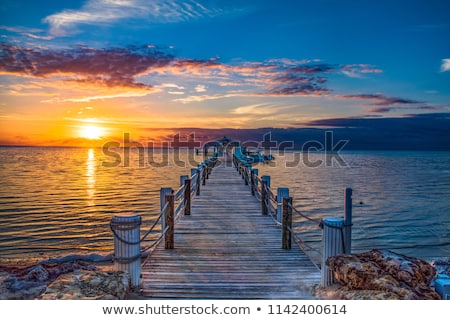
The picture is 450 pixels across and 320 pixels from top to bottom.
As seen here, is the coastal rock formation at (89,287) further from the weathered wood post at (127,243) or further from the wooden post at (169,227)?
the wooden post at (169,227)

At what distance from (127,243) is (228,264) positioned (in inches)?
74.9

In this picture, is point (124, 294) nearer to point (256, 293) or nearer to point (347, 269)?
point (256, 293)

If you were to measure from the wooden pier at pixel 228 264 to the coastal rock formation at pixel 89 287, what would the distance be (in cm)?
51

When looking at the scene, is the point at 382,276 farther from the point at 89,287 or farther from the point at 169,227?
the point at 169,227

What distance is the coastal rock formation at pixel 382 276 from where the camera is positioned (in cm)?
367

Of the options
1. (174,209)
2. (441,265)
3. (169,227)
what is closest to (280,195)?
(169,227)

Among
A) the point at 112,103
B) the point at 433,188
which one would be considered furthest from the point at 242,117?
the point at 433,188

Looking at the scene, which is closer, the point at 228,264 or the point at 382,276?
the point at 382,276

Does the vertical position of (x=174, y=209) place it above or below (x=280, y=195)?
below

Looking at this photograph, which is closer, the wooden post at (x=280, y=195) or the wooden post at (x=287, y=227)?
the wooden post at (x=287, y=227)

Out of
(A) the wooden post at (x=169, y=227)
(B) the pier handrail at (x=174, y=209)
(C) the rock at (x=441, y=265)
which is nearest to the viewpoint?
(B) the pier handrail at (x=174, y=209)

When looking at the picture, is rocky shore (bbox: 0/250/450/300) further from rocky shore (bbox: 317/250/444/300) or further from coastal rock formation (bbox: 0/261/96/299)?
coastal rock formation (bbox: 0/261/96/299)

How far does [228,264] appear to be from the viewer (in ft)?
18.4

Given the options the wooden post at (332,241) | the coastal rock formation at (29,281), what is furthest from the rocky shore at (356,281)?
the coastal rock formation at (29,281)
